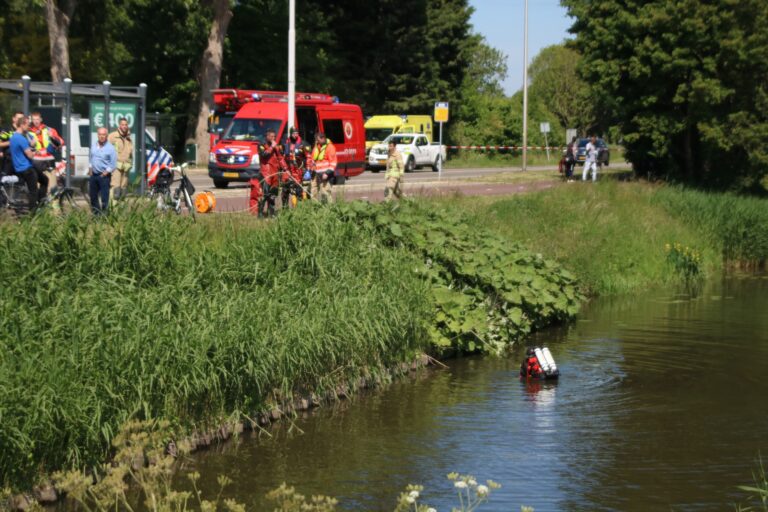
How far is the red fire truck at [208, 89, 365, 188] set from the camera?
1275 inches

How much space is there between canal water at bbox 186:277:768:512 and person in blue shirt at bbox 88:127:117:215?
6.49 meters

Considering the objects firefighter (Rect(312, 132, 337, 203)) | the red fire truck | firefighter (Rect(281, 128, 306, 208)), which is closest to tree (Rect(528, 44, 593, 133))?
the red fire truck

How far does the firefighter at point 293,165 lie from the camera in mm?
20500

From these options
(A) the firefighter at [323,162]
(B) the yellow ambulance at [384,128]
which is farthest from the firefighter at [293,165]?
(B) the yellow ambulance at [384,128]

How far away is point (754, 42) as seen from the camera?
35938mm

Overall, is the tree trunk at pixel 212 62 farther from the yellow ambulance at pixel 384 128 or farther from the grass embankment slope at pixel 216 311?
the grass embankment slope at pixel 216 311

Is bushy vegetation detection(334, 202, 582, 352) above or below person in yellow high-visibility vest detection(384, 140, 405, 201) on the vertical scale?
below

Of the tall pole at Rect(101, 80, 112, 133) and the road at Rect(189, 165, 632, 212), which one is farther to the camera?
the road at Rect(189, 165, 632, 212)

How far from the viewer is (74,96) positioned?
2152 cm

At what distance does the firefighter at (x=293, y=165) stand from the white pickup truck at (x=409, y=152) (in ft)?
82.5

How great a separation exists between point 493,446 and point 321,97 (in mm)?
24804

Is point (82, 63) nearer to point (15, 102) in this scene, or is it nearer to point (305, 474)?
point (15, 102)

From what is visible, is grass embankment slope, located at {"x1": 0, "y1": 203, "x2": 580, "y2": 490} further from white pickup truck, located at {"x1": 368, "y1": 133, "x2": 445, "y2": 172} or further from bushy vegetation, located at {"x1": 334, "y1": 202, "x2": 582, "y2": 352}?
white pickup truck, located at {"x1": 368, "y1": 133, "x2": 445, "y2": 172}

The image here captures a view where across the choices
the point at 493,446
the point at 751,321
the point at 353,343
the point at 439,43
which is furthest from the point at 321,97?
the point at 439,43
